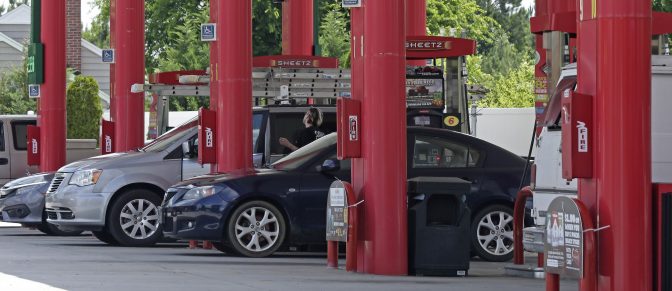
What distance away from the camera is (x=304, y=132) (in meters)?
20.5

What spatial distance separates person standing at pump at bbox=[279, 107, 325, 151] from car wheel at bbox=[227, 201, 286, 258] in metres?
2.12

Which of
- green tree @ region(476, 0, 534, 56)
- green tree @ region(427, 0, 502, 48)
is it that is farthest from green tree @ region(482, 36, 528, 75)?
green tree @ region(427, 0, 502, 48)

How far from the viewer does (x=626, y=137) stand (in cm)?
1181

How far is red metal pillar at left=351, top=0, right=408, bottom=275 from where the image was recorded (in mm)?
16172

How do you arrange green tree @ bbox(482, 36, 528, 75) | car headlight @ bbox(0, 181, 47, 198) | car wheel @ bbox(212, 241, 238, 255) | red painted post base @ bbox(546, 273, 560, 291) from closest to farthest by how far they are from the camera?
1. red painted post base @ bbox(546, 273, 560, 291)
2. car wheel @ bbox(212, 241, 238, 255)
3. car headlight @ bbox(0, 181, 47, 198)
4. green tree @ bbox(482, 36, 528, 75)

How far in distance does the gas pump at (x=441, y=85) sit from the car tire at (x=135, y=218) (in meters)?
5.43

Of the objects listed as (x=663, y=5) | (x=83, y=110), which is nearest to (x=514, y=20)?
(x=83, y=110)

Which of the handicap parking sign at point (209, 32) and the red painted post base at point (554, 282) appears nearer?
the red painted post base at point (554, 282)

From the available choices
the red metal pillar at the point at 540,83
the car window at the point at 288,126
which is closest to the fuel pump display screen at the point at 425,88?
the red metal pillar at the point at 540,83

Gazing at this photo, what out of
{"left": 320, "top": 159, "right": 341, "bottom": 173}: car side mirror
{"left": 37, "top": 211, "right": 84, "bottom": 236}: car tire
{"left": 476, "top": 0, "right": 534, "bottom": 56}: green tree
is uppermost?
{"left": 476, "top": 0, "right": 534, "bottom": 56}: green tree

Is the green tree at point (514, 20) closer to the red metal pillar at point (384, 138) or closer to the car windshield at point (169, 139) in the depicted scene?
the car windshield at point (169, 139)

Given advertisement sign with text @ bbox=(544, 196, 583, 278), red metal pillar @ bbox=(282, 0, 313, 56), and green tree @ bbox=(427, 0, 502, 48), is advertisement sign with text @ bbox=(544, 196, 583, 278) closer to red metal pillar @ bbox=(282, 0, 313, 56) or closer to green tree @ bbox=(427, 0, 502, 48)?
red metal pillar @ bbox=(282, 0, 313, 56)

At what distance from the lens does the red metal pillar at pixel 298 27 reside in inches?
1249

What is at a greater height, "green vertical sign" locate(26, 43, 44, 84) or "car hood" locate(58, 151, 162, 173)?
"green vertical sign" locate(26, 43, 44, 84)
